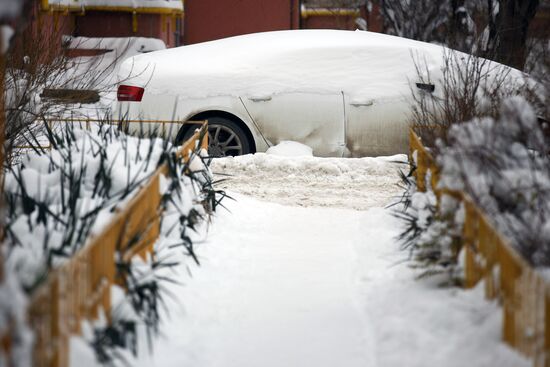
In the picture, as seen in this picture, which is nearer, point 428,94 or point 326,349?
point 326,349

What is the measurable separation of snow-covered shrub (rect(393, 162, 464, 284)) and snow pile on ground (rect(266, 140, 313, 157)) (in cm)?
364

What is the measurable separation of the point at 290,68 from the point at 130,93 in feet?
5.60

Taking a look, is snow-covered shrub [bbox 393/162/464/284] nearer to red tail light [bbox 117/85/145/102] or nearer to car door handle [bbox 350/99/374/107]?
car door handle [bbox 350/99/374/107]

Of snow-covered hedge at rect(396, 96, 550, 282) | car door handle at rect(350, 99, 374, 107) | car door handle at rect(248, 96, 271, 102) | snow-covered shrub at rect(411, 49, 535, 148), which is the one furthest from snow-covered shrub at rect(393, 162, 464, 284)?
car door handle at rect(248, 96, 271, 102)

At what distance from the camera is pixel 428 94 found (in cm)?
1063

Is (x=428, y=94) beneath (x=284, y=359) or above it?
above

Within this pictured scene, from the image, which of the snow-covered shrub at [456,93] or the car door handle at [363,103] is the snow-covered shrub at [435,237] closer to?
the snow-covered shrub at [456,93]

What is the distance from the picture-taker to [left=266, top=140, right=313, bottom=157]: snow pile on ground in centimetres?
1098

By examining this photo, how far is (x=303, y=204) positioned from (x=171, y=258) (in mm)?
3138

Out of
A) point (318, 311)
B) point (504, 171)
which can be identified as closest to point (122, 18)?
point (318, 311)

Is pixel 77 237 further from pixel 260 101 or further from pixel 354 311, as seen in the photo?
pixel 260 101

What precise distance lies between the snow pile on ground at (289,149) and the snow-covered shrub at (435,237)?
12.0 feet

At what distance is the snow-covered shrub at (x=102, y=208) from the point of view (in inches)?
196

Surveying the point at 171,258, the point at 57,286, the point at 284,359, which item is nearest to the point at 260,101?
the point at 171,258
